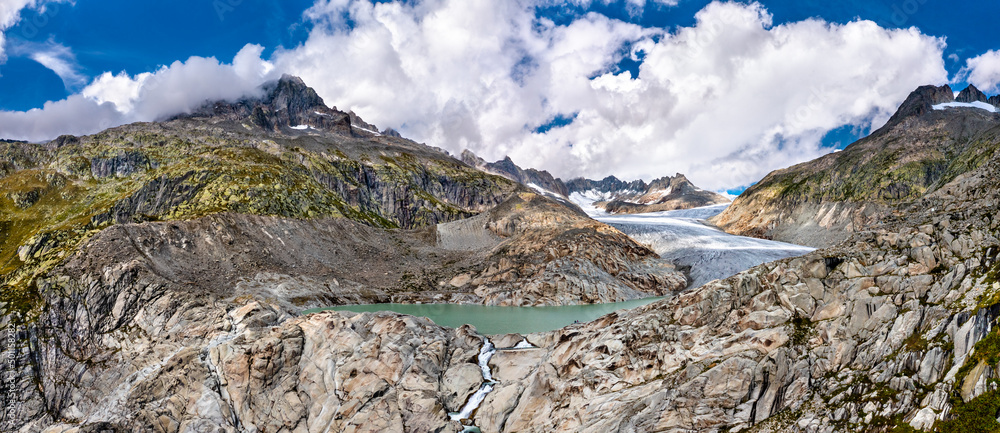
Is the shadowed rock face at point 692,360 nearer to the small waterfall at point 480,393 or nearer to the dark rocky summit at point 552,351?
the dark rocky summit at point 552,351

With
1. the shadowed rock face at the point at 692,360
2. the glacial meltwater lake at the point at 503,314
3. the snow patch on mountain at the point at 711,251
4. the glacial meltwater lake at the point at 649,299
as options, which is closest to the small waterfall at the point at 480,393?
the shadowed rock face at the point at 692,360

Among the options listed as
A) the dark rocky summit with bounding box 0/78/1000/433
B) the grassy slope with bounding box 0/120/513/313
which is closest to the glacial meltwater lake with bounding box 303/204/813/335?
the dark rocky summit with bounding box 0/78/1000/433

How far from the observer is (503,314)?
3996 inches

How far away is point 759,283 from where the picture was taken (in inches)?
1359

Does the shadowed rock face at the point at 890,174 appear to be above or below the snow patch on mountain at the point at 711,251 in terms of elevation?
above

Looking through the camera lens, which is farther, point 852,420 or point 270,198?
point 270,198

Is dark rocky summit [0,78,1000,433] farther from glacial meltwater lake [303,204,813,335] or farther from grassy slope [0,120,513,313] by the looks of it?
glacial meltwater lake [303,204,813,335]

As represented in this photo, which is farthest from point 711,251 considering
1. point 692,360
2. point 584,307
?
point 692,360

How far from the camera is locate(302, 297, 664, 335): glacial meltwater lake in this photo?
269 ft

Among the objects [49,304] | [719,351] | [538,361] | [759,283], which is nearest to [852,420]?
[719,351]

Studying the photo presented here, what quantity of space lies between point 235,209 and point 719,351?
139 meters

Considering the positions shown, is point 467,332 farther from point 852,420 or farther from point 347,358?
point 852,420

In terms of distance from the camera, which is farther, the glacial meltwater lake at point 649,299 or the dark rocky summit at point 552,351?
the glacial meltwater lake at point 649,299

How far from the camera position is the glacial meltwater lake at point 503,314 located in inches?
3226
